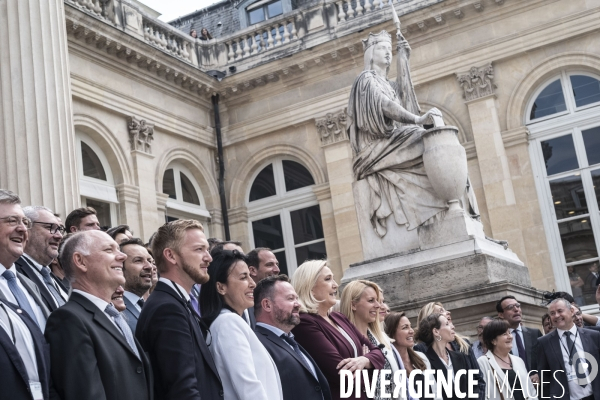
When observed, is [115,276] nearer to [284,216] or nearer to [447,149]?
[447,149]

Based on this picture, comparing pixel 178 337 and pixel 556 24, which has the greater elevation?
pixel 556 24

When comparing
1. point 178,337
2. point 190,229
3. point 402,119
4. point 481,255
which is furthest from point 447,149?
point 178,337

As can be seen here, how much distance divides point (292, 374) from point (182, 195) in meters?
13.4

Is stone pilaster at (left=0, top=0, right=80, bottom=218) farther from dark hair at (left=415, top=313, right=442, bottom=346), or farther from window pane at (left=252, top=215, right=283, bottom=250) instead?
window pane at (left=252, top=215, right=283, bottom=250)

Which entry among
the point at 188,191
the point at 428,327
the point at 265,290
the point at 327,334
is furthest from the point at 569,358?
the point at 188,191

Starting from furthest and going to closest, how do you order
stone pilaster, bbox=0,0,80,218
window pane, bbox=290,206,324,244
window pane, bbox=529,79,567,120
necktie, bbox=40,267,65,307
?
1. window pane, bbox=290,206,324,244
2. window pane, bbox=529,79,567,120
3. stone pilaster, bbox=0,0,80,218
4. necktie, bbox=40,267,65,307

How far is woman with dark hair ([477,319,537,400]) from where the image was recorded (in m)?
6.05

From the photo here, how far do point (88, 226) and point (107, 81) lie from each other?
10594 mm

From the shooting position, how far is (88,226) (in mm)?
5188

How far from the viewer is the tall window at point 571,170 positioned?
1440cm

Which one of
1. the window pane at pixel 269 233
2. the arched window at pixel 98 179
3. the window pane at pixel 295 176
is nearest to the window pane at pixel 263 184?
the window pane at pixel 295 176

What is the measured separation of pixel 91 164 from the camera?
49.4 ft

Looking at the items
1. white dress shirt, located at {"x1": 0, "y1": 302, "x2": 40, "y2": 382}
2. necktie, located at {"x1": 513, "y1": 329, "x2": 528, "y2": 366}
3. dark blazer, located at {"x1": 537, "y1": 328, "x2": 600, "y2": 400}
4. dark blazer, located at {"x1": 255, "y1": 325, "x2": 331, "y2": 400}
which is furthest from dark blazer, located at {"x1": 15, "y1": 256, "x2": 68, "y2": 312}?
necktie, located at {"x1": 513, "y1": 329, "x2": 528, "y2": 366}

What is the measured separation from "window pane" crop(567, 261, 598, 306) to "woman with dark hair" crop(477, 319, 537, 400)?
28.3 ft
